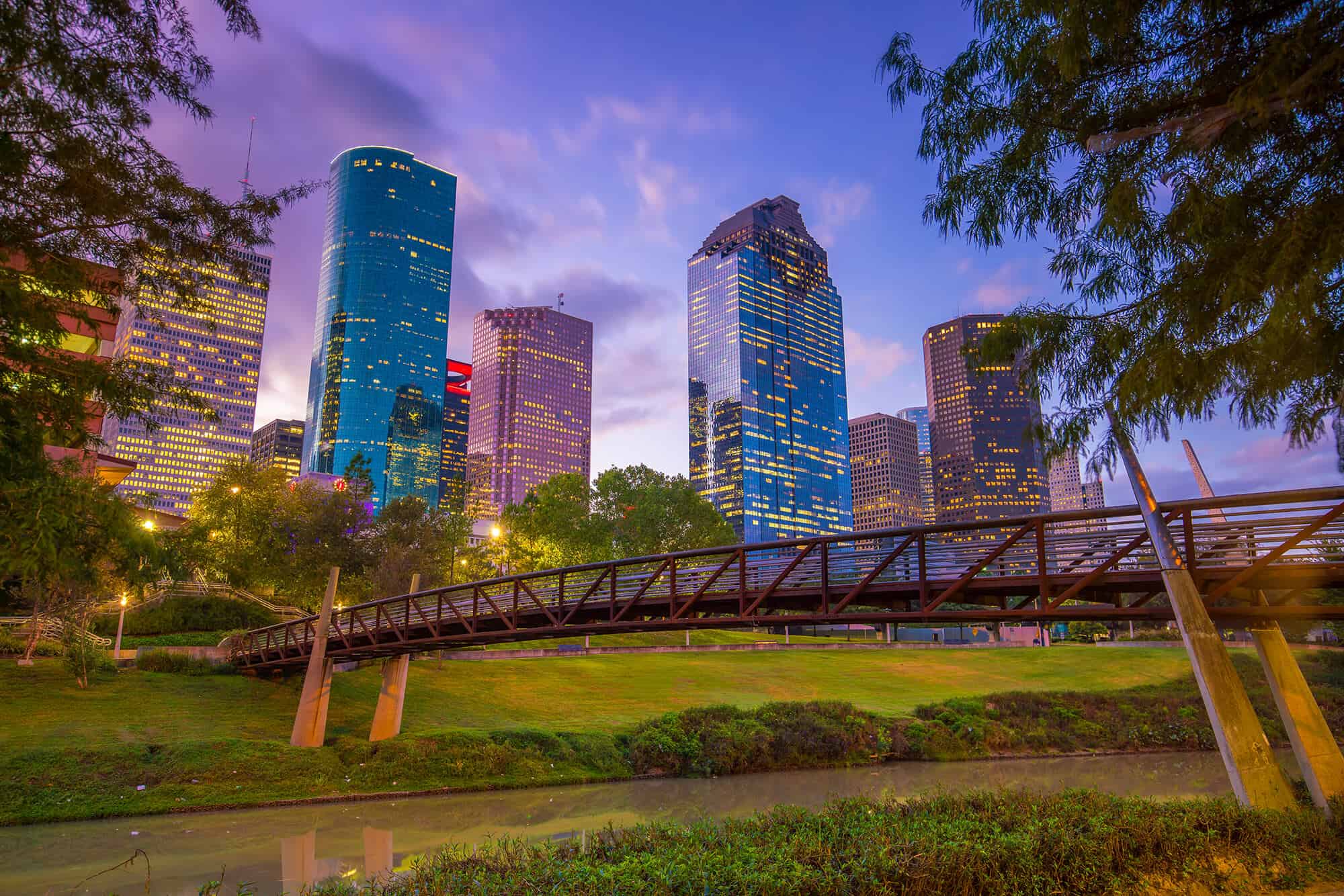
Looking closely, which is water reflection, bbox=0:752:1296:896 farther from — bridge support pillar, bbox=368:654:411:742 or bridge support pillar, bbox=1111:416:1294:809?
bridge support pillar, bbox=368:654:411:742

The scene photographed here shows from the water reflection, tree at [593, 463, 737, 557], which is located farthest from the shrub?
tree at [593, 463, 737, 557]

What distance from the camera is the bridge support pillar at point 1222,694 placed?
12.3 m

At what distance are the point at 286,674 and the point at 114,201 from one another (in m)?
32.1

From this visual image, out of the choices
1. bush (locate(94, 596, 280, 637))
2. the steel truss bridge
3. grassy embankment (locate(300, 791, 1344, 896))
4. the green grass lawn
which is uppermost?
the steel truss bridge

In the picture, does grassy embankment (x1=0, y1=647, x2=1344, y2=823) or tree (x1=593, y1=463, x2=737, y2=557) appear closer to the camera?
grassy embankment (x1=0, y1=647, x2=1344, y2=823)

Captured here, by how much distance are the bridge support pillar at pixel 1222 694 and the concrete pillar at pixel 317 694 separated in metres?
26.4

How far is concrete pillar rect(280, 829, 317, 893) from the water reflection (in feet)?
0.17

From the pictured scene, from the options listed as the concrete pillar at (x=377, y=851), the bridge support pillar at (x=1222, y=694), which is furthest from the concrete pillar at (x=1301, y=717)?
the concrete pillar at (x=377, y=851)

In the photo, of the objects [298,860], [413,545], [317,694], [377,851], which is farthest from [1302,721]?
[413,545]

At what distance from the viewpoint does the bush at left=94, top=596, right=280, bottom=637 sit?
137ft

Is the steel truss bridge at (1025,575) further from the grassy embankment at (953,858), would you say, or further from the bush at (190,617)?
the bush at (190,617)

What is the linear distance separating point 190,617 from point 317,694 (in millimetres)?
22055

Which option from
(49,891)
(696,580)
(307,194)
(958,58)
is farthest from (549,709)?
(958,58)

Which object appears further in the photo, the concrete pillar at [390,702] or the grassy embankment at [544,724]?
the concrete pillar at [390,702]
